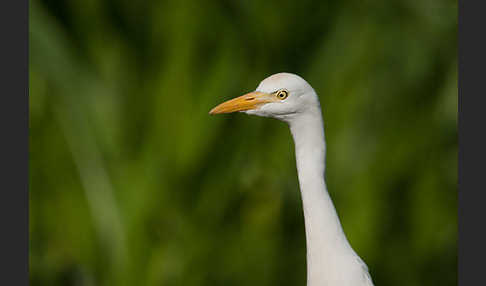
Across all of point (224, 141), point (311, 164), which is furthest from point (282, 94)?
point (224, 141)

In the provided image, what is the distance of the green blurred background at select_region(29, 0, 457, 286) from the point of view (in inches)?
49.1

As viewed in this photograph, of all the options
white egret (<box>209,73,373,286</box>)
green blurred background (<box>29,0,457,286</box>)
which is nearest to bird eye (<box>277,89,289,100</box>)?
white egret (<box>209,73,373,286</box>)

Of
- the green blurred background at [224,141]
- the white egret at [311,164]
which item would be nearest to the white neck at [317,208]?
the white egret at [311,164]

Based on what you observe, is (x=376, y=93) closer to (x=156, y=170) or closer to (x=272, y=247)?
(x=272, y=247)

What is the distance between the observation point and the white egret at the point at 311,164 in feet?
3.08

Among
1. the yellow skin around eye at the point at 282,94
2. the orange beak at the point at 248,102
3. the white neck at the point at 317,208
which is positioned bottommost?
the white neck at the point at 317,208

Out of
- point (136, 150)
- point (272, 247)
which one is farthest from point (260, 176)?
point (136, 150)

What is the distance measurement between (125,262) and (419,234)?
676mm

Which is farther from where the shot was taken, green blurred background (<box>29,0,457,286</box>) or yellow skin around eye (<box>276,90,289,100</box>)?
green blurred background (<box>29,0,457,286</box>)

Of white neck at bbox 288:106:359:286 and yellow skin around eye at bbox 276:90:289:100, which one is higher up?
yellow skin around eye at bbox 276:90:289:100

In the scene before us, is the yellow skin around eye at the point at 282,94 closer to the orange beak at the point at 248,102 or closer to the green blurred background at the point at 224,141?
the orange beak at the point at 248,102

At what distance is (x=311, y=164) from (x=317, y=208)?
2.9 inches

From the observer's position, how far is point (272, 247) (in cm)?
130

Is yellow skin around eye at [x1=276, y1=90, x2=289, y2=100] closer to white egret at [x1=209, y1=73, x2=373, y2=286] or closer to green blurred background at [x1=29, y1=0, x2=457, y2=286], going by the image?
white egret at [x1=209, y1=73, x2=373, y2=286]
